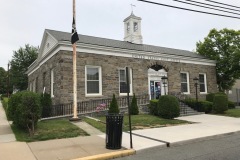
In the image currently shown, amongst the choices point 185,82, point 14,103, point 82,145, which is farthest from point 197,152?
point 185,82

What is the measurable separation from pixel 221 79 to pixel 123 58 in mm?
13285

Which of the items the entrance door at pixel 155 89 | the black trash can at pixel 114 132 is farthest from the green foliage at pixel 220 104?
the black trash can at pixel 114 132

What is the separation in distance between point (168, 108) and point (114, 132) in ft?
24.8

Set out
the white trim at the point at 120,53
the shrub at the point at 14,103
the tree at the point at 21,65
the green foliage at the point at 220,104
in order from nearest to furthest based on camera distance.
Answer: the shrub at the point at 14,103, the white trim at the point at 120,53, the green foliage at the point at 220,104, the tree at the point at 21,65

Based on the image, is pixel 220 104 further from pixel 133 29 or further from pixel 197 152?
pixel 197 152

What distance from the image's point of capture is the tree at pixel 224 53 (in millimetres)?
24859

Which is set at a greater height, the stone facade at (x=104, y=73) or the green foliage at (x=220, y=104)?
the stone facade at (x=104, y=73)

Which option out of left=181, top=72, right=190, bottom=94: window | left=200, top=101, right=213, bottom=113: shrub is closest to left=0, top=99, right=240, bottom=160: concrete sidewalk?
left=200, top=101, right=213, bottom=113: shrub

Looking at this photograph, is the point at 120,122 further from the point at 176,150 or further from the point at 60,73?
the point at 60,73

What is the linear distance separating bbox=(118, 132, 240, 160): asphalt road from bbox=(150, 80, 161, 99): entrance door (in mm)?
11609

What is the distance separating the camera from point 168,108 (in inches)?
568

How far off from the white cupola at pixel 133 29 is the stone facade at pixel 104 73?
399 centimetres

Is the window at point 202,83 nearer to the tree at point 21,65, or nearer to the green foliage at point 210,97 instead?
the green foliage at point 210,97

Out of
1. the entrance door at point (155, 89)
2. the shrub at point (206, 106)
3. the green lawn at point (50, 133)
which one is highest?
the entrance door at point (155, 89)
